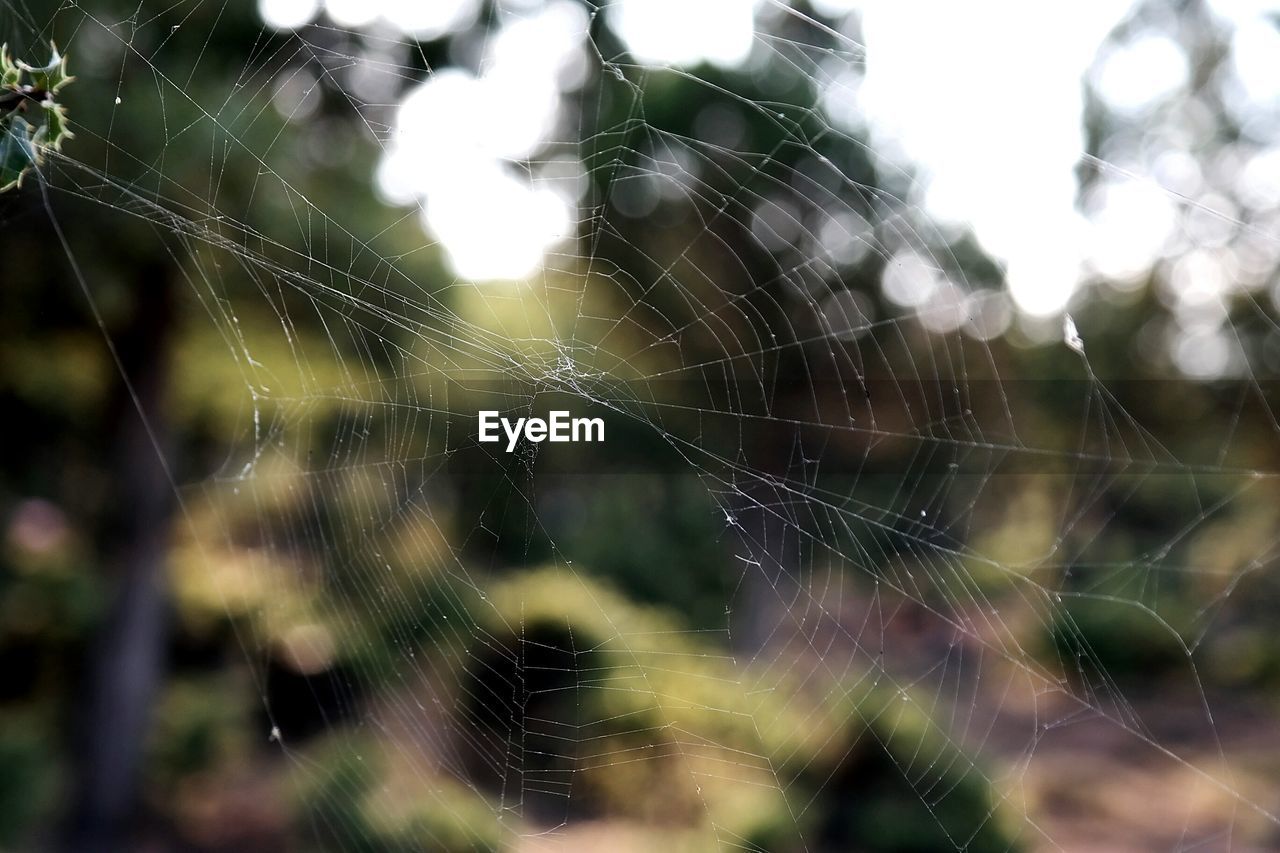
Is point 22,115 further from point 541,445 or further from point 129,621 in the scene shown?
point 129,621

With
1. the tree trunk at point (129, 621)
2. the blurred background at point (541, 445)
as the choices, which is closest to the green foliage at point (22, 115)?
the blurred background at point (541, 445)

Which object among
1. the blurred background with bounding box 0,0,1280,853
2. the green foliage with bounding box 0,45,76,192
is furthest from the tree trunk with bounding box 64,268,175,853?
the green foliage with bounding box 0,45,76,192

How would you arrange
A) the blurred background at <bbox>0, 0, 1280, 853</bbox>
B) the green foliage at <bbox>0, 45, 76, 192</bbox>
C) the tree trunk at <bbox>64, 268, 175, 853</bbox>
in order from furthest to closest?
the tree trunk at <bbox>64, 268, 175, 853</bbox> < the blurred background at <bbox>0, 0, 1280, 853</bbox> < the green foliage at <bbox>0, 45, 76, 192</bbox>

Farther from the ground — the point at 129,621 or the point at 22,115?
the point at 22,115

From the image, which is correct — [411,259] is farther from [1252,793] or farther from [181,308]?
[1252,793]

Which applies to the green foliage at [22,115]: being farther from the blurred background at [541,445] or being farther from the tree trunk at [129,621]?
the tree trunk at [129,621]

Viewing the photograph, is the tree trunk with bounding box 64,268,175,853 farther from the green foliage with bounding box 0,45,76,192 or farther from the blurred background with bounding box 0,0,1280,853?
the green foliage with bounding box 0,45,76,192

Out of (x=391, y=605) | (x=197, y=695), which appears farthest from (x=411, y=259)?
(x=197, y=695)

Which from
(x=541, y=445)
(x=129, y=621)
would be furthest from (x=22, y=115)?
(x=129, y=621)

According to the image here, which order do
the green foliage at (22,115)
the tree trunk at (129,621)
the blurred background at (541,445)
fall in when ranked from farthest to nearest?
the tree trunk at (129,621) → the blurred background at (541,445) → the green foliage at (22,115)

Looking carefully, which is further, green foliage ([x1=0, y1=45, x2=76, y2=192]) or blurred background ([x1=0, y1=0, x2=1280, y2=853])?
blurred background ([x1=0, y1=0, x2=1280, y2=853])

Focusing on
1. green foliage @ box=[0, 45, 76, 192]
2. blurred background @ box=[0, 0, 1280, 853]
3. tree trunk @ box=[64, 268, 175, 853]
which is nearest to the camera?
green foliage @ box=[0, 45, 76, 192]

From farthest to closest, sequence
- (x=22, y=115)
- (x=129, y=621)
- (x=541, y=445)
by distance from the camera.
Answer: (x=129, y=621) → (x=541, y=445) → (x=22, y=115)

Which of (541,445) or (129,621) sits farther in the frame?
(129,621)
